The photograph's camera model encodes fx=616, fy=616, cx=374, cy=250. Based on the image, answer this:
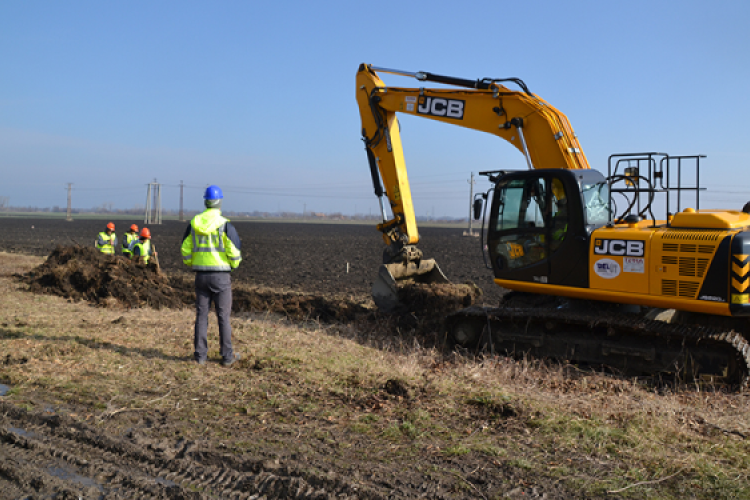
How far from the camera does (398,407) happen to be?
5.72m

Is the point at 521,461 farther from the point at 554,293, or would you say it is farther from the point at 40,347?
the point at 40,347

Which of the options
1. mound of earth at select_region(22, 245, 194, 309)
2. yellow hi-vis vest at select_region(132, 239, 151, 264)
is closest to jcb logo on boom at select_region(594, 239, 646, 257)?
mound of earth at select_region(22, 245, 194, 309)

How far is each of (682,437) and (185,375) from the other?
4898 mm

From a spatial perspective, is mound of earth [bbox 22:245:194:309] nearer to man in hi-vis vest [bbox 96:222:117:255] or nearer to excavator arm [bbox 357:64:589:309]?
man in hi-vis vest [bbox 96:222:117:255]

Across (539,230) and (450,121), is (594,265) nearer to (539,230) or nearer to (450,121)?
(539,230)

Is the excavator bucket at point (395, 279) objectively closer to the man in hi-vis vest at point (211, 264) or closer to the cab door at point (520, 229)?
the cab door at point (520, 229)

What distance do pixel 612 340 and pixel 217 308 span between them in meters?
4.82

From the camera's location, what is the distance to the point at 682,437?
511 cm

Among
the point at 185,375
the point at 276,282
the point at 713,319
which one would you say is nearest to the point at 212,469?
the point at 185,375

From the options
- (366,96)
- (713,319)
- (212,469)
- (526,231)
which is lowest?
(212,469)

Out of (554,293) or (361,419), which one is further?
(554,293)

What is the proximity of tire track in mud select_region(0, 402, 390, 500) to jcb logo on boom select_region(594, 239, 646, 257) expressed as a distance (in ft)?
15.8

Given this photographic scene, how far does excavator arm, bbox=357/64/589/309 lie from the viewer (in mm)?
9031

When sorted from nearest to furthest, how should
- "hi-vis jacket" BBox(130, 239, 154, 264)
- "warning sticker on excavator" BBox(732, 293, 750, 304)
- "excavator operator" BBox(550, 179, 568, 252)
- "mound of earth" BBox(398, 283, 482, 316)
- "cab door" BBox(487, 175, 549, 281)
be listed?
"warning sticker on excavator" BBox(732, 293, 750, 304) < "excavator operator" BBox(550, 179, 568, 252) < "cab door" BBox(487, 175, 549, 281) < "mound of earth" BBox(398, 283, 482, 316) < "hi-vis jacket" BBox(130, 239, 154, 264)
